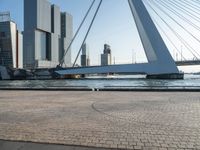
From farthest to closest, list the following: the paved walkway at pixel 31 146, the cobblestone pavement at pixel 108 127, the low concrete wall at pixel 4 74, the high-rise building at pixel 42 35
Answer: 1. the high-rise building at pixel 42 35
2. the low concrete wall at pixel 4 74
3. the cobblestone pavement at pixel 108 127
4. the paved walkway at pixel 31 146

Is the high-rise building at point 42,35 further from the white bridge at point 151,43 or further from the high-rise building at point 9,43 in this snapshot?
the white bridge at point 151,43

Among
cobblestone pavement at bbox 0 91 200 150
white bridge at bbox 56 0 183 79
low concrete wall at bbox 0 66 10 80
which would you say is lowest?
low concrete wall at bbox 0 66 10 80

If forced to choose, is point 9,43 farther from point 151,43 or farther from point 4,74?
point 151,43

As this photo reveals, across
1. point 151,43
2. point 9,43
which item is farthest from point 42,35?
point 151,43

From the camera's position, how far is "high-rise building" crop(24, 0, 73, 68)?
116000 millimetres

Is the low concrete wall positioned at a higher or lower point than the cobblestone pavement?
lower

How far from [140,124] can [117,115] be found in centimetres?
133

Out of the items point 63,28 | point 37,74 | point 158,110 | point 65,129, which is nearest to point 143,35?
point 158,110

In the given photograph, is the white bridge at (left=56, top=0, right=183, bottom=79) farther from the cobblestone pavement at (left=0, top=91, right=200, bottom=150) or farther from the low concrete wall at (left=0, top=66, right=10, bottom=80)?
the low concrete wall at (left=0, top=66, right=10, bottom=80)

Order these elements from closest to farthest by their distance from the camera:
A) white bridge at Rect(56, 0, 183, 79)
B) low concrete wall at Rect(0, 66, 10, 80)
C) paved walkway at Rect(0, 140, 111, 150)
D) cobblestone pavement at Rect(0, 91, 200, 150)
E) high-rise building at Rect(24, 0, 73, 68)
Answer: paved walkway at Rect(0, 140, 111, 150) → cobblestone pavement at Rect(0, 91, 200, 150) → white bridge at Rect(56, 0, 183, 79) → low concrete wall at Rect(0, 66, 10, 80) → high-rise building at Rect(24, 0, 73, 68)

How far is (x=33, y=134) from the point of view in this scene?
581cm

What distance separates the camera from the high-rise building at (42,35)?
116000 mm

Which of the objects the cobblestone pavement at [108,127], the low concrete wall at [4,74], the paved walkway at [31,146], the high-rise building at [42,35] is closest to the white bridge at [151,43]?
the cobblestone pavement at [108,127]

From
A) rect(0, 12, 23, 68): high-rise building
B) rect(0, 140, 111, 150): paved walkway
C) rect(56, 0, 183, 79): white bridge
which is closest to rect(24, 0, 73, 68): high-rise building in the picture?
rect(0, 12, 23, 68): high-rise building
